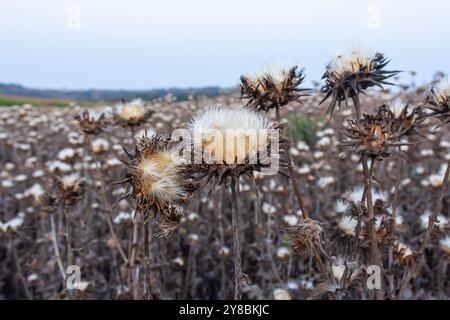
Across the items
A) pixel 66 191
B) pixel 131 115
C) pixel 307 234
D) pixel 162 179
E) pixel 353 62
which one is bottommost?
pixel 66 191

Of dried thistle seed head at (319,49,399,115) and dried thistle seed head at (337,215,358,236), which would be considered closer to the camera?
dried thistle seed head at (319,49,399,115)

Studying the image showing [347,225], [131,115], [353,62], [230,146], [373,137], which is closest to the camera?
[230,146]

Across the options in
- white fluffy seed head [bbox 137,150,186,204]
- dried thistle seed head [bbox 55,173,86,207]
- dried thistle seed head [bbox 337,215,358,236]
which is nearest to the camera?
white fluffy seed head [bbox 137,150,186,204]

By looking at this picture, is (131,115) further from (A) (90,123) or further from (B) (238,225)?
(B) (238,225)

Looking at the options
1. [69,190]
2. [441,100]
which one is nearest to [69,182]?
[69,190]

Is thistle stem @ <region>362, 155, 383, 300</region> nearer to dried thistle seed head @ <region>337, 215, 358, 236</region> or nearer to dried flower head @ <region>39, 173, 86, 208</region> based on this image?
dried thistle seed head @ <region>337, 215, 358, 236</region>

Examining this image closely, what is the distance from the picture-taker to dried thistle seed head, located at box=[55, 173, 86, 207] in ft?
11.2

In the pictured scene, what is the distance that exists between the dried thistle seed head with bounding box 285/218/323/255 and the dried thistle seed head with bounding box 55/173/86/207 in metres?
2.00

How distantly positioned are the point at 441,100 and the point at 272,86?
65 cm

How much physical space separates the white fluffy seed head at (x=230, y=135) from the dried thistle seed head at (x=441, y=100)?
2.40ft

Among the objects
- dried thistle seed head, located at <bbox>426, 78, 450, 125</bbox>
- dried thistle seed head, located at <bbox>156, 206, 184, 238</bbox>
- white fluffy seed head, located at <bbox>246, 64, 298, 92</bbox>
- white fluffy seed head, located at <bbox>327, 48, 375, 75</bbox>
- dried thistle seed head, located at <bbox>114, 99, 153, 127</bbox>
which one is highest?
white fluffy seed head, located at <bbox>327, 48, 375, 75</bbox>

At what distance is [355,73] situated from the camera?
1.99 meters

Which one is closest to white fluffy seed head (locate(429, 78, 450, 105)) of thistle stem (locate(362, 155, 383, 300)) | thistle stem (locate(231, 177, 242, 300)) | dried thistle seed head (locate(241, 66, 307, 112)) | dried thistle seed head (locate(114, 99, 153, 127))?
thistle stem (locate(362, 155, 383, 300))

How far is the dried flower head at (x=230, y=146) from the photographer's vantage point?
5.21ft
